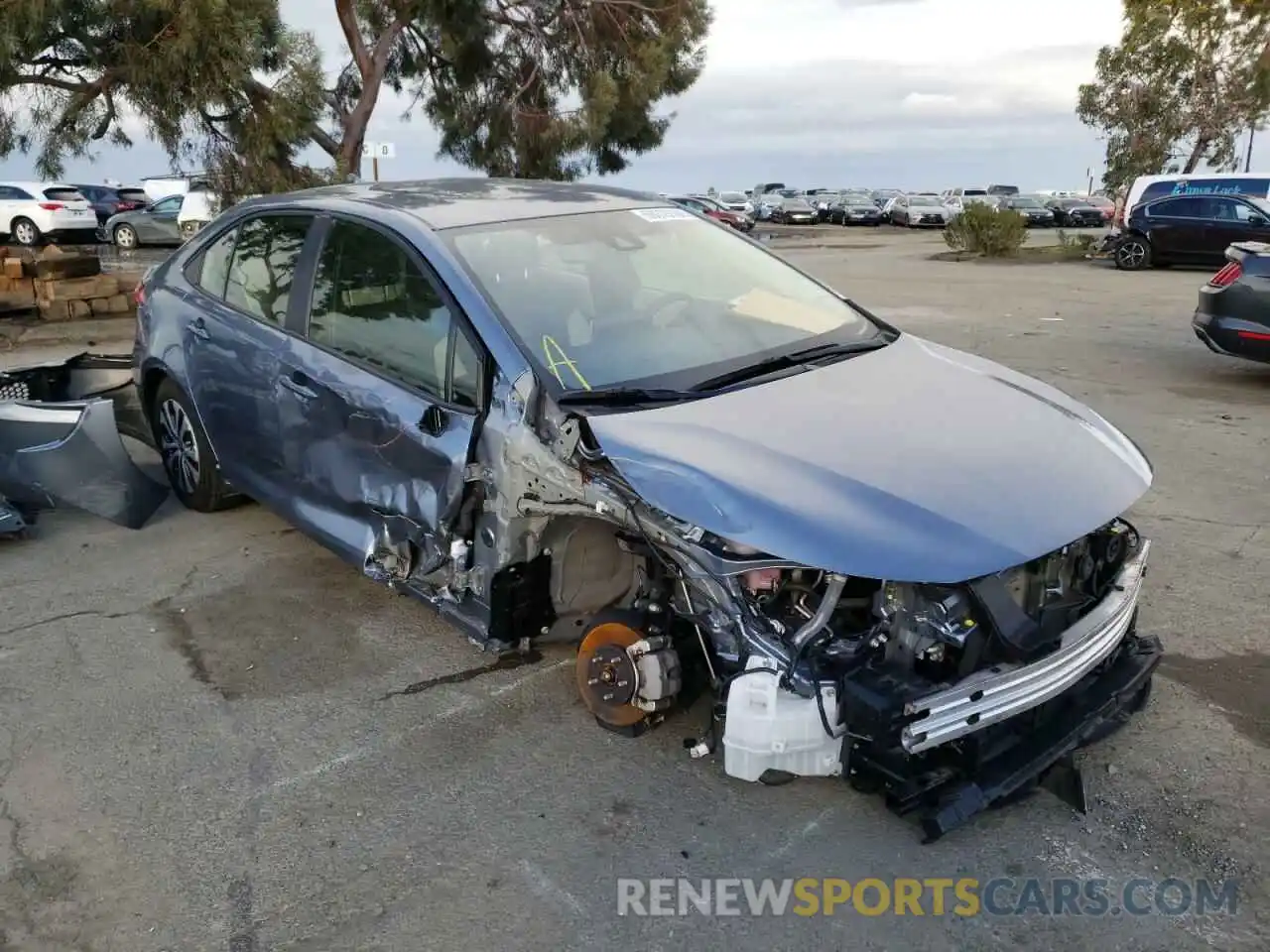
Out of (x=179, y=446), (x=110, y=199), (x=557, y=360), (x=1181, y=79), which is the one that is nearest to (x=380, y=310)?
(x=557, y=360)

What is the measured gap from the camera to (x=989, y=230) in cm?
2428

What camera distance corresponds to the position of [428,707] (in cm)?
366

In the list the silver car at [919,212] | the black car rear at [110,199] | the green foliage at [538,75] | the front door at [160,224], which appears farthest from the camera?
the silver car at [919,212]

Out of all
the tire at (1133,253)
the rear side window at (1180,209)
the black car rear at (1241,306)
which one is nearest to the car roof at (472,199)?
the black car rear at (1241,306)

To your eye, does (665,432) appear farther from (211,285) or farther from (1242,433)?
(1242,433)

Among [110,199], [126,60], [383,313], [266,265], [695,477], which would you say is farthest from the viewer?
[110,199]

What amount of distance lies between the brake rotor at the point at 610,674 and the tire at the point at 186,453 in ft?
8.58

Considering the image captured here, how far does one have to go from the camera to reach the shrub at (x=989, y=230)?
24.2 meters

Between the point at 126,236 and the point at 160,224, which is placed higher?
the point at 160,224

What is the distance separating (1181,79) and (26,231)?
1271 inches

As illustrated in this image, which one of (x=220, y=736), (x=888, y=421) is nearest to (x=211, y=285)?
(x=220, y=736)

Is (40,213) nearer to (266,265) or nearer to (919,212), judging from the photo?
(266,265)

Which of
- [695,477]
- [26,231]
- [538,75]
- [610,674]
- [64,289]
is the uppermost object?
[538,75]

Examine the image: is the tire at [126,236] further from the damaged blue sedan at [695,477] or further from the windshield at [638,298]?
the windshield at [638,298]
